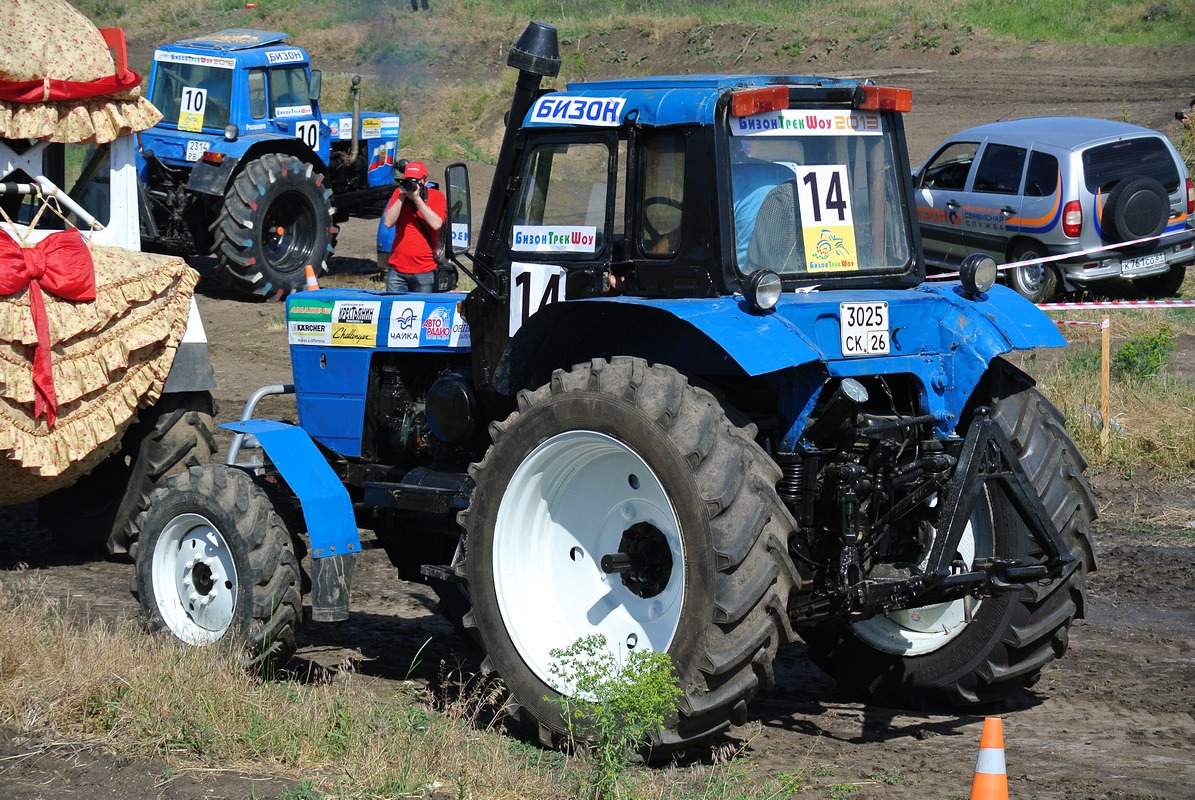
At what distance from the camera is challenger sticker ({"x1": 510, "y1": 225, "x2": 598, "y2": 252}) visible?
598 centimetres

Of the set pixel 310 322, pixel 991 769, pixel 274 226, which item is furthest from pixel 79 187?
pixel 274 226

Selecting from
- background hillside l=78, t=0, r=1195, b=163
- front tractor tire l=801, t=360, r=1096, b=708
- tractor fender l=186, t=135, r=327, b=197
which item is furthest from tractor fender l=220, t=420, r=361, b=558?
background hillside l=78, t=0, r=1195, b=163

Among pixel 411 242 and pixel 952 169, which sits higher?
pixel 952 169

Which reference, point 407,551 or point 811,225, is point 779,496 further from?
point 407,551

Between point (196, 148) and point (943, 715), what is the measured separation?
44.0 feet

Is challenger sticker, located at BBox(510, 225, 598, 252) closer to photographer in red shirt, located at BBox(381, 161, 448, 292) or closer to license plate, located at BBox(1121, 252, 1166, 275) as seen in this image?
photographer in red shirt, located at BBox(381, 161, 448, 292)

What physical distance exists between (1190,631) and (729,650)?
3.25 meters

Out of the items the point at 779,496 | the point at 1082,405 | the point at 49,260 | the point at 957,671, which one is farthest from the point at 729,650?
the point at 1082,405

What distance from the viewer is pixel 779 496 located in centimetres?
527

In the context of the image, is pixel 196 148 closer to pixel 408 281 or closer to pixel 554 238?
pixel 408 281

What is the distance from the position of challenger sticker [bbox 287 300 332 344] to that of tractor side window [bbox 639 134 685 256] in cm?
222

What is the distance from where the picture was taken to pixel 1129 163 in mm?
15695

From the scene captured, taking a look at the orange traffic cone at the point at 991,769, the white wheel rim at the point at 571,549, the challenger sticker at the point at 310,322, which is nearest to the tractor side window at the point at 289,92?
the challenger sticker at the point at 310,322

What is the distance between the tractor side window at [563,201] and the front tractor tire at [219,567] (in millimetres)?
1678
